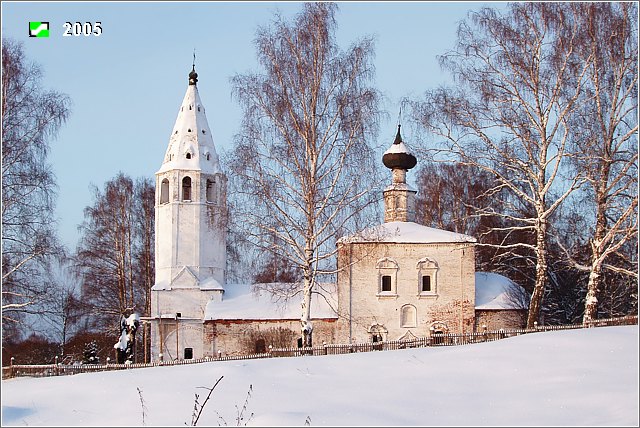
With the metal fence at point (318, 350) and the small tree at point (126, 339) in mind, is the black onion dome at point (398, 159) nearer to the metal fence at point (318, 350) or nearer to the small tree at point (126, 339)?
the metal fence at point (318, 350)

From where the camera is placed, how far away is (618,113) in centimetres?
1864

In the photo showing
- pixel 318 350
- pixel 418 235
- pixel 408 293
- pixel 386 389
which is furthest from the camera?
pixel 418 235

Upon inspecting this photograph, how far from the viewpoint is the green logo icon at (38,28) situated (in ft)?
51.4

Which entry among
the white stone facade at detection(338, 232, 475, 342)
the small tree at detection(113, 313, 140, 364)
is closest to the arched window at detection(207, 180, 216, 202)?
the white stone facade at detection(338, 232, 475, 342)

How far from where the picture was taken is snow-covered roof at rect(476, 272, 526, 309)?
28297 mm

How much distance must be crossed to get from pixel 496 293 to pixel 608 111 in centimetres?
1116

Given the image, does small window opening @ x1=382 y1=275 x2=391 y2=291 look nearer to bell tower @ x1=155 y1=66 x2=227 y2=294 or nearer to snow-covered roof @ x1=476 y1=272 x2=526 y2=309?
snow-covered roof @ x1=476 y1=272 x2=526 y2=309

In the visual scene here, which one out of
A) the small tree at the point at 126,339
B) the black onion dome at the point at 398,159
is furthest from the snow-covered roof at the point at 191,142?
the small tree at the point at 126,339

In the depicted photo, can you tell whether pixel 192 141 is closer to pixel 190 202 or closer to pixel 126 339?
pixel 190 202

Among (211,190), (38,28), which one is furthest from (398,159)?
(38,28)

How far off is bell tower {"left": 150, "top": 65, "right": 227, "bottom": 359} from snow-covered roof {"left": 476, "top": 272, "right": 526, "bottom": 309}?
8.69 metres

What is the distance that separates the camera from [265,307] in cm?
2956

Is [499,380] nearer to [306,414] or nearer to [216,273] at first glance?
[306,414]

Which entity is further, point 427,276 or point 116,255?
point 116,255
